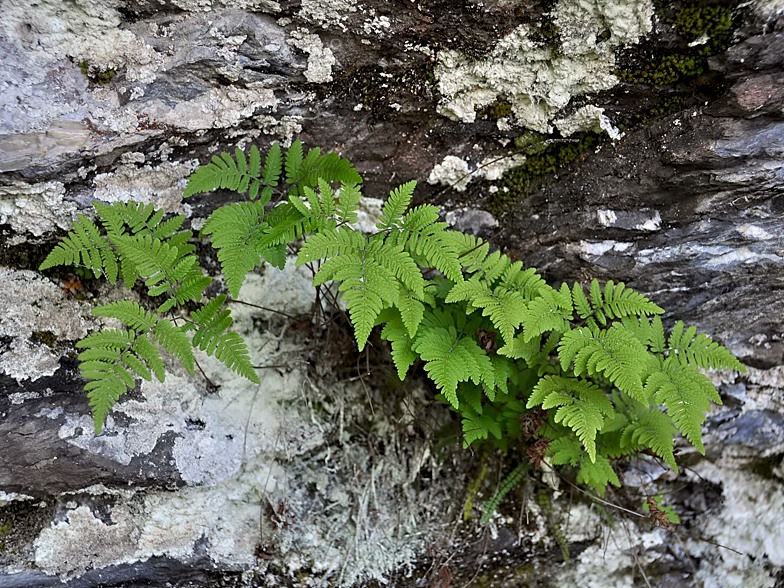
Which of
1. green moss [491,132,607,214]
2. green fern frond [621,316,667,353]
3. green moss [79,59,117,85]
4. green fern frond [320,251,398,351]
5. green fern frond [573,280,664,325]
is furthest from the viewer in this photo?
green moss [491,132,607,214]

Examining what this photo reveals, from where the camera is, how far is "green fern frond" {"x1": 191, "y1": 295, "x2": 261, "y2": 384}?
2863mm

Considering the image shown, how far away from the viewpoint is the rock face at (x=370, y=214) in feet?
9.72

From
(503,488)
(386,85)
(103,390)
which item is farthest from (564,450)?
(103,390)

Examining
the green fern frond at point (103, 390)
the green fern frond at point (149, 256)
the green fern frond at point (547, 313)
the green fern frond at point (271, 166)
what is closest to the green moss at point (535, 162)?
the green fern frond at point (547, 313)

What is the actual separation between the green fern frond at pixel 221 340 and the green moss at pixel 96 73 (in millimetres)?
1449

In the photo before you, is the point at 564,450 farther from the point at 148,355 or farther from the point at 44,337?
the point at 44,337

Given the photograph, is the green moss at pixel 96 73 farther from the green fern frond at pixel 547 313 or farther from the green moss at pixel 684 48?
the green moss at pixel 684 48

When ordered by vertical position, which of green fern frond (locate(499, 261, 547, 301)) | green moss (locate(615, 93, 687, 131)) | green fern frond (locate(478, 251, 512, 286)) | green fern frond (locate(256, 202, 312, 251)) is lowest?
green fern frond (locate(499, 261, 547, 301))

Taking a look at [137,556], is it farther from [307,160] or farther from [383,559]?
[307,160]

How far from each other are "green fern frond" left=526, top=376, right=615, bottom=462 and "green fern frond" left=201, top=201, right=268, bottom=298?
5.82ft

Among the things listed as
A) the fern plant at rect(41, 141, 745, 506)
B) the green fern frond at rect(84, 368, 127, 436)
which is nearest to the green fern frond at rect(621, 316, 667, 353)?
the fern plant at rect(41, 141, 745, 506)

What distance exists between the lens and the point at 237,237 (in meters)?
2.90

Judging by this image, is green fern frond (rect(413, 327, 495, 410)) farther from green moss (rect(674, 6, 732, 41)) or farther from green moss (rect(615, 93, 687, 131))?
green moss (rect(674, 6, 732, 41))

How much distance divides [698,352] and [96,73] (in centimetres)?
396
